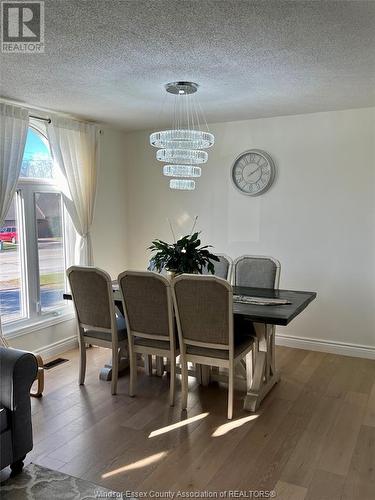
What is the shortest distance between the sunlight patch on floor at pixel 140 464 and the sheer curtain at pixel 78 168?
2564 mm

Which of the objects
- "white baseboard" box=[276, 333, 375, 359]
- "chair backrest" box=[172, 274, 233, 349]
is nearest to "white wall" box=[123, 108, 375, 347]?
"white baseboard" box=[276, 333, 375, 359]

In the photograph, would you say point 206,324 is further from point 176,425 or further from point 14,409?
point 14,409

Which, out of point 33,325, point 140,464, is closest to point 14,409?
point 140,464

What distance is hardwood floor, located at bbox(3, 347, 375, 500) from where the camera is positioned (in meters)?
2.31

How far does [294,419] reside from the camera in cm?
298

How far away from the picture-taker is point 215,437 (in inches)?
108

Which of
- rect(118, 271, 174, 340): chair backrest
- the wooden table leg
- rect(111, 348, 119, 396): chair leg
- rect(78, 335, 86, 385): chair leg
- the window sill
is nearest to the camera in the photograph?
rect(118, 271, 174, 340): chair backrest

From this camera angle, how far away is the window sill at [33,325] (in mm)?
3928

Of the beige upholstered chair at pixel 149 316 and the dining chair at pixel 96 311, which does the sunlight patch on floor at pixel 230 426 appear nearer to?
the beige upholstered chair at pixel 149 316

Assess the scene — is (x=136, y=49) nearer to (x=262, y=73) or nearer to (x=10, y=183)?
(x=262, y=73)

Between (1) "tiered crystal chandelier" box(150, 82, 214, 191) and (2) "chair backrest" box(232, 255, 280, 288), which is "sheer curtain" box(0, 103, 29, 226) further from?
Answer: (2) "chair backrest" box(232, 255, 280, 288)

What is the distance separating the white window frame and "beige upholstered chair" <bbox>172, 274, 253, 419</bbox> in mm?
1851

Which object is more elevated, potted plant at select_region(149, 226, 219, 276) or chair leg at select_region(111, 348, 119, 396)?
Answer: potted plant at select_region(149, 226, 219, 276)

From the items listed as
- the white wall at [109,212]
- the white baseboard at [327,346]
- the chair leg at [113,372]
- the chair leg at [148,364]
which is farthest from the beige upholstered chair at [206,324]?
the white wall at [109,212]
